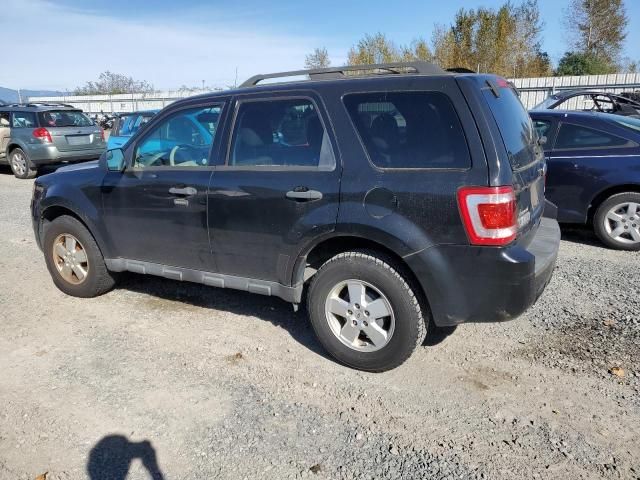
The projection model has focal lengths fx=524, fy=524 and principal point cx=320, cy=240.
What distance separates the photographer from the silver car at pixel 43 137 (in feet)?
41.4

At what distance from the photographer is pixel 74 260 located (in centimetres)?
481

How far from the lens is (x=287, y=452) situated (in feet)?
9.00

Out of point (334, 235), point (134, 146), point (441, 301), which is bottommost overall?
point (441, 301)

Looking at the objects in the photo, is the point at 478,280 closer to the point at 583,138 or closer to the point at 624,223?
the point at 624,223

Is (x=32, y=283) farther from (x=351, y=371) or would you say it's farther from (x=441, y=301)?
(x=441, y=301)

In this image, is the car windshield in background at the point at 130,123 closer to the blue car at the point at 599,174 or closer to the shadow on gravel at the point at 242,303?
the shadow on gravel at the point at 242,303

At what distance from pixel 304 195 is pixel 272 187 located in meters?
0.27

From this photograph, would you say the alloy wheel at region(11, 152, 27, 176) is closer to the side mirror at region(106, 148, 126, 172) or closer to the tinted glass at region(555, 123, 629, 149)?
the side mirror at region(106, 148, 126, 172)

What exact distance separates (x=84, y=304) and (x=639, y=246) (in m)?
5.88

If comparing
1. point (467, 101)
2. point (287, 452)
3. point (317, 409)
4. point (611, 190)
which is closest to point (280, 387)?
point (317, 409)

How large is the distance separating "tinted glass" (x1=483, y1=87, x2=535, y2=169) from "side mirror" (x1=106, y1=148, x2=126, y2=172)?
9.41 ft

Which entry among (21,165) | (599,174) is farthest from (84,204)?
(21,165)

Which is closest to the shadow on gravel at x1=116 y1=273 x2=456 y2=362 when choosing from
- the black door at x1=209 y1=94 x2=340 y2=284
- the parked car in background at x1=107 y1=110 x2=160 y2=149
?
the black door at x1=209 y1=94 x2=340 y2=284

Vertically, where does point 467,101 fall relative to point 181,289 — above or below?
above
